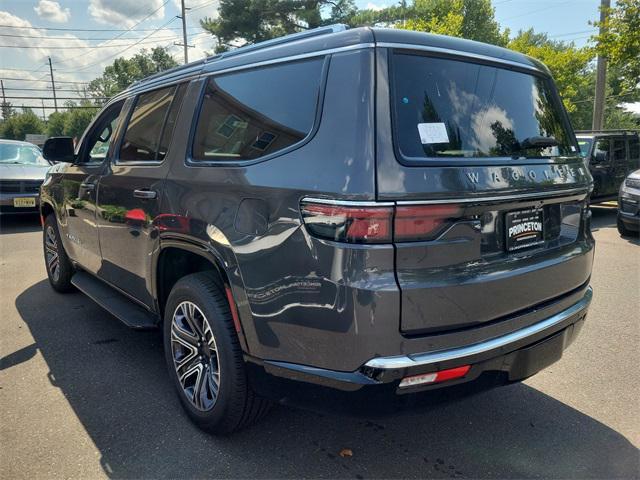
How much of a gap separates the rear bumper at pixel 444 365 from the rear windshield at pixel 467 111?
80 centimetres

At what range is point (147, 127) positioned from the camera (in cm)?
337

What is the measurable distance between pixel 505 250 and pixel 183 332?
1769 millimetres

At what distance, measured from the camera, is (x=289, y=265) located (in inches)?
80.4

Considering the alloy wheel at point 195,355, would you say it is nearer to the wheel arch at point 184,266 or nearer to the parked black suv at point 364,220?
the parked black suv at point 364,220

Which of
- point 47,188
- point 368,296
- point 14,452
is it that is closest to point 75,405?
point 14,452

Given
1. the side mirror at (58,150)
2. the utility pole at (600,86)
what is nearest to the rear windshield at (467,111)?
the side mirror at (58,150)

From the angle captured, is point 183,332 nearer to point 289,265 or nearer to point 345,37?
point 289,265

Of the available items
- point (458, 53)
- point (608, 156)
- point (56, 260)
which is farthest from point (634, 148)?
point (56, 260)

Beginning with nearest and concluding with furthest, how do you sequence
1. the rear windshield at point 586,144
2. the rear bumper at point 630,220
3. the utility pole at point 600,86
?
the rear bumper at point 630,220, the rear windshield at point 586,144, the utility pole at point 600,86

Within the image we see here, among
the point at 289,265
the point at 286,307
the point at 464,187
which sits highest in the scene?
the point at 464,187

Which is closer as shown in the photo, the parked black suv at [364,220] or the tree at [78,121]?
the parked black suv at [364,220]

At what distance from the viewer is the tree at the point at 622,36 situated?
1261 cm

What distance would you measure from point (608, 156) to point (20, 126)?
83.1 m

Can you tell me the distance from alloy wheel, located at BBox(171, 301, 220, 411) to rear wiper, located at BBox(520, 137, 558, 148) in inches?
71.7
